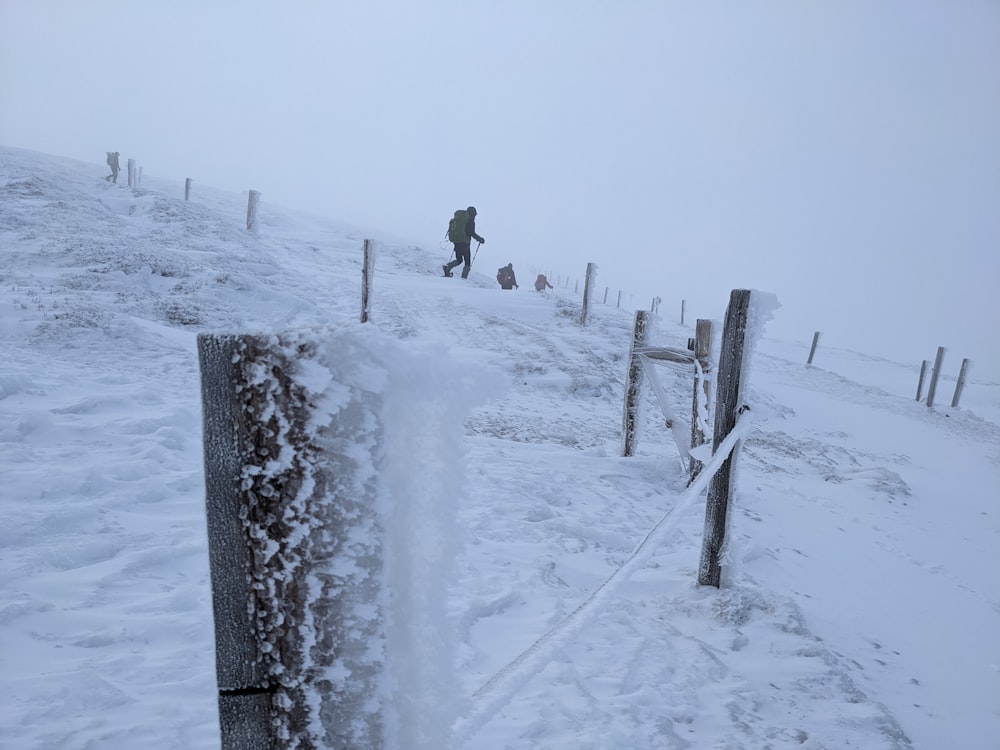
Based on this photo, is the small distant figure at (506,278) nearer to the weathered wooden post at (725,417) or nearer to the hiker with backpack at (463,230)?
the hiker with backpack at (463,230)

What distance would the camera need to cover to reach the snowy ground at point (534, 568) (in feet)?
6.57

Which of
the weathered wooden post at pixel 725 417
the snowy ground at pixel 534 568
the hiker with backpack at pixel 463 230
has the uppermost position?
the hiker with backpack at pixel 463 230

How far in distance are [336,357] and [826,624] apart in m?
3.64

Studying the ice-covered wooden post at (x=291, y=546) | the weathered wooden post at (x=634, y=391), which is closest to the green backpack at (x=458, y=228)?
the weathered wooden post at (x=634, y=391)

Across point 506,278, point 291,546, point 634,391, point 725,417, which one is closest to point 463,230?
point 506,278

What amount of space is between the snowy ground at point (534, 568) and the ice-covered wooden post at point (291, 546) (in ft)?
0.28

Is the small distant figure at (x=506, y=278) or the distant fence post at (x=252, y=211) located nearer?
the distant fence post at (x=252, y=211)

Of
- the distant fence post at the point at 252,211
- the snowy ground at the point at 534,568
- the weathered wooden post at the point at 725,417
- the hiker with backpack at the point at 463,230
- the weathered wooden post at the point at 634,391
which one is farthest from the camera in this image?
the distant fence post at the point at 252,211

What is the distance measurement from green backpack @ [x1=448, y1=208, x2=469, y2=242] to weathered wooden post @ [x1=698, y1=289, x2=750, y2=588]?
12.0 m

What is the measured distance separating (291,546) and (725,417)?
9.65 ft

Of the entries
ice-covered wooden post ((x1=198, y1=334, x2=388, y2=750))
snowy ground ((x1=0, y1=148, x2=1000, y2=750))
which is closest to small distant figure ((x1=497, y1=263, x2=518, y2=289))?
snowy ground ((x1=0, y1=148, x2=1000, y2=750))

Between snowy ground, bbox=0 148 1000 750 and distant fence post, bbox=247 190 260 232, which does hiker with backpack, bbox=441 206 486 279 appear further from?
snowy ground, bbox=0 148 1000 750

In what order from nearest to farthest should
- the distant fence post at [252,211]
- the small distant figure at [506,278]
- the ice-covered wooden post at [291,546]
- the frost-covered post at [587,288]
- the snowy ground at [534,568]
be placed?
the ice-covered wooden post at [291,546] < the snowy ground at [534,568] < the frost-covered post at [587,288] < the distant fence post at [252,211] < the small distant figure at [506,278]

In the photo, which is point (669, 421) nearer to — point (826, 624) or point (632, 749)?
point (826, 624)
